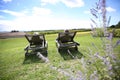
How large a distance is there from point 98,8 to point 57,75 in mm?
2814

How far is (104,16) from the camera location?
5.38ft

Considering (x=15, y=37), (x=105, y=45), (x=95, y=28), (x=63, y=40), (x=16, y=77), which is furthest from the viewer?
(x=15, y=37)

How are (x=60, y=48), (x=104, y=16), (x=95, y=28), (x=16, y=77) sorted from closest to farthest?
(x=104, y=16)
(x=95, y=28)
(x=16, y=77)
(x=60, y=48)

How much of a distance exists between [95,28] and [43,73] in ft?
9.51

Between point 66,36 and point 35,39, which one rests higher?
point 66,36

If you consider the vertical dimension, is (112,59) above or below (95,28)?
below

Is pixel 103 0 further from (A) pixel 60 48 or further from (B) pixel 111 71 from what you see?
(A) pixel 60 48

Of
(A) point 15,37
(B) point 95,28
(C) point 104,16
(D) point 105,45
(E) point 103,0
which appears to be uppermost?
(E) point 103,0

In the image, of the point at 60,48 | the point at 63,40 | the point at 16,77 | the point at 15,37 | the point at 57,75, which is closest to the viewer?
the point at 57,75

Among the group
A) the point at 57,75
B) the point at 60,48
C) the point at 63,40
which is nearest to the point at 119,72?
the point at 57,75

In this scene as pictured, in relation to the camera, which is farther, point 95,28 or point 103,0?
point 95,28

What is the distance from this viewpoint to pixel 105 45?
1.76 metres

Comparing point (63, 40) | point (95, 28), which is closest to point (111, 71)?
point (95, 28)

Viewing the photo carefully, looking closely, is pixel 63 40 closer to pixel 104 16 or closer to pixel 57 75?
pixel 57 75
